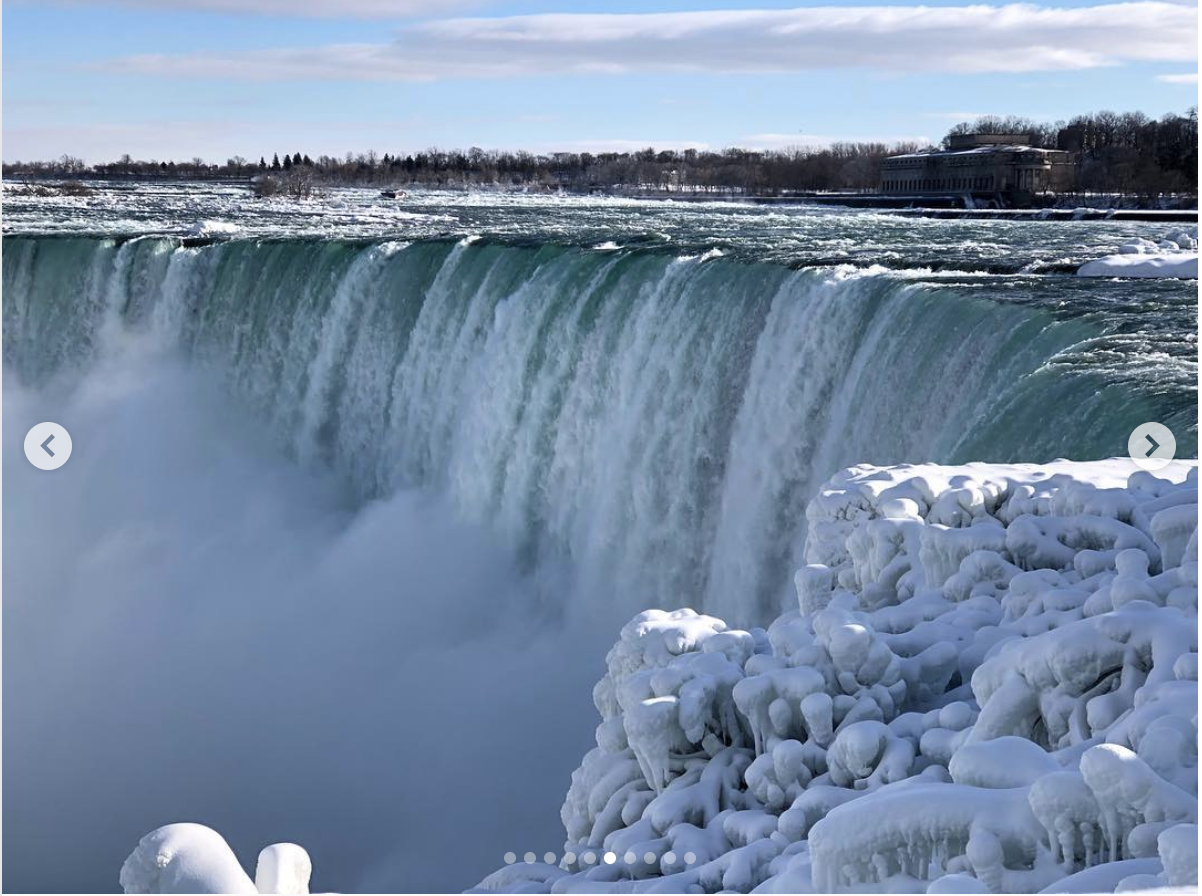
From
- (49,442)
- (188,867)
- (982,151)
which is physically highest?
(982,151)

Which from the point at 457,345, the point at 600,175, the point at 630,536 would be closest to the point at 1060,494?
the point at 630,536

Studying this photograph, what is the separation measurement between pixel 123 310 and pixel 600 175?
53.2 meters

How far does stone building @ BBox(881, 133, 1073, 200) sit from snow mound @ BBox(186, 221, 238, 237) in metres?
23.6

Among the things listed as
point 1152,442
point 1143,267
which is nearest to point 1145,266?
point 1143,267

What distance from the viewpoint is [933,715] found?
5539 mm

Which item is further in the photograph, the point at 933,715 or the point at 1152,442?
the point at 1152,442

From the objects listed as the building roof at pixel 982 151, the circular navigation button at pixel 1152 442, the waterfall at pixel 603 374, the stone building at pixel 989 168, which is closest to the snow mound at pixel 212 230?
the waterfall at pixel 603 374

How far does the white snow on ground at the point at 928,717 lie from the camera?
3.96m

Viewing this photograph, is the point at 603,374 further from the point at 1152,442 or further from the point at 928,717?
the point at 928,717

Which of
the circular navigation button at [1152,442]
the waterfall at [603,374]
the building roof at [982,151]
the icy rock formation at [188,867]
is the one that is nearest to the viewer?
the icy rock formation at [188,867]

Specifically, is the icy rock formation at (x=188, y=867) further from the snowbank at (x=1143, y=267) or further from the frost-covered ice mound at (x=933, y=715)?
the snowbank at (x=1143, y=267)

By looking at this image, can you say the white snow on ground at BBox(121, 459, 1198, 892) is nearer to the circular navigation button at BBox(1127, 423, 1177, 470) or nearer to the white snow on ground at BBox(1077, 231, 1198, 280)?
the circular navigation button at BBox(1127, 423, 1177, 470)

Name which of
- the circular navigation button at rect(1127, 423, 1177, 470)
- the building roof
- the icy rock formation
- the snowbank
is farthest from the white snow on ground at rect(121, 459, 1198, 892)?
the building roof

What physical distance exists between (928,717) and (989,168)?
1677 inches
